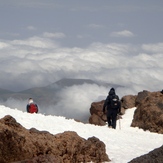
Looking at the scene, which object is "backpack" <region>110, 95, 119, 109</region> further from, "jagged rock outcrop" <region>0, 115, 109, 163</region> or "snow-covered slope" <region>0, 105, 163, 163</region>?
"jagged rock outcrop" <region>0, 115, 109, 163</region>

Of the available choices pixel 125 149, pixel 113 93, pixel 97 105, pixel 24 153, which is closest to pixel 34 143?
pixel 24 153

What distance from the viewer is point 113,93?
108ft

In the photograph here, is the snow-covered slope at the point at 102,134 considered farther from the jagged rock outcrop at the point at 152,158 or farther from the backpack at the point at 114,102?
the jagged rock outcrop at the point at 152,158

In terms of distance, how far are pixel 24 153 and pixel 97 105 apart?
39168 millimetres

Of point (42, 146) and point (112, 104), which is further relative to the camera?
point (112, 104)

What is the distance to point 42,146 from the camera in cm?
1484

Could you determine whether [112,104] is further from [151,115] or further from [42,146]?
[42,146]

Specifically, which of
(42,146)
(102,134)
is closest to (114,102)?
(102,134)

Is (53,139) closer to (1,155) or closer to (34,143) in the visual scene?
(34,143)

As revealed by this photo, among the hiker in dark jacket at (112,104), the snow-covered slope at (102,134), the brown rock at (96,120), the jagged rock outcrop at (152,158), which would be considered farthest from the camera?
the brown rock at (96,120)

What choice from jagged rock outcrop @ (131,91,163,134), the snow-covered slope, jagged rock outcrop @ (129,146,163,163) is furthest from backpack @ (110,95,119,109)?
jagged rock outcrop @ (129,146,163,163)

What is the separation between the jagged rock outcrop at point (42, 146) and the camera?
539 inches

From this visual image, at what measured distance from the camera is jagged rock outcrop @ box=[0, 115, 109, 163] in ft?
44.9

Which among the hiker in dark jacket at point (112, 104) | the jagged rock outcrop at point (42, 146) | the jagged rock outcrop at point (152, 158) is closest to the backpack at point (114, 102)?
the hiker in dark jacket at point (112, 104)
